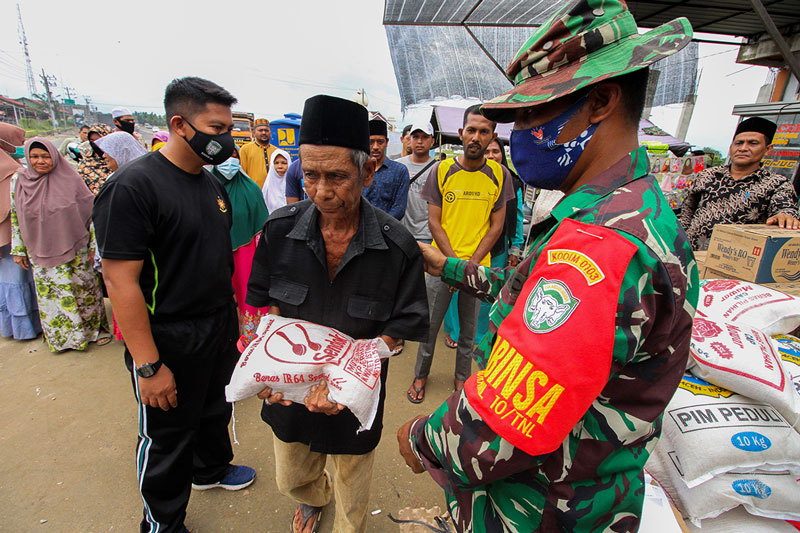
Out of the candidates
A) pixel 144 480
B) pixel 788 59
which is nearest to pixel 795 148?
pixel 788 59

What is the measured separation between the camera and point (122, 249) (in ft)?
4.88

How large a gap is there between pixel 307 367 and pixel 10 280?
471 cm

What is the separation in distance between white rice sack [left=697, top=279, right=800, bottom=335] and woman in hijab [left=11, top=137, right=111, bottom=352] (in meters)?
5.29

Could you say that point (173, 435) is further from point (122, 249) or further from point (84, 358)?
point (84, 358)

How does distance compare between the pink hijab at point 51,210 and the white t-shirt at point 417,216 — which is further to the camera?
the white t-shirt at point 417,216

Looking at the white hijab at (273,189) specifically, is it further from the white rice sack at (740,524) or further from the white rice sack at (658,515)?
the white rice sack at (740,524)

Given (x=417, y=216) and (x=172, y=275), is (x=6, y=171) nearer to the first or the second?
(x=172, y=275)

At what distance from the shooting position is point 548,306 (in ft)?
2.52

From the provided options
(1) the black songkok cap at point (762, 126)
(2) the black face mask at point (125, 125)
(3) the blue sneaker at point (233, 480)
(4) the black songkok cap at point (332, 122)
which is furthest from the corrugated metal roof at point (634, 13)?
(3) the blue sneaker at point (233, 480)

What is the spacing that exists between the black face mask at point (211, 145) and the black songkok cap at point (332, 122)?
0.62m

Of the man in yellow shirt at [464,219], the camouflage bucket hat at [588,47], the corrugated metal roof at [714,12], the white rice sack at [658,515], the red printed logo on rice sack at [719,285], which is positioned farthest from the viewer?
the corrugated metal roof at [714,12]

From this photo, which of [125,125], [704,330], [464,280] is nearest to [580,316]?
[464,280]

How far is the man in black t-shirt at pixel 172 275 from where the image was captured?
1.52 meters

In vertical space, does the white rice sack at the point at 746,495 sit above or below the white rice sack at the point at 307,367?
below
